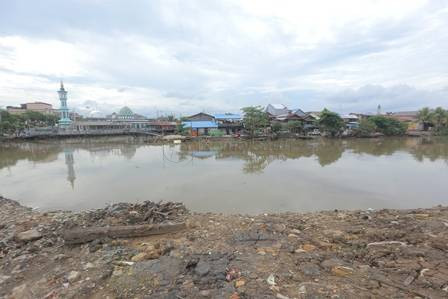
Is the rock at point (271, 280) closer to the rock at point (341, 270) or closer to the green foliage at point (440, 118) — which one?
the rock at point (341, 270)

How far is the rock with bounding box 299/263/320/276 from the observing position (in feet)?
10.4

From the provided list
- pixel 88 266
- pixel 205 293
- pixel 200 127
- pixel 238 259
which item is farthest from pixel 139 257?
pixel 200 127

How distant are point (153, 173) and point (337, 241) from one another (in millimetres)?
10443

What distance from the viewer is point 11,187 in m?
10.5

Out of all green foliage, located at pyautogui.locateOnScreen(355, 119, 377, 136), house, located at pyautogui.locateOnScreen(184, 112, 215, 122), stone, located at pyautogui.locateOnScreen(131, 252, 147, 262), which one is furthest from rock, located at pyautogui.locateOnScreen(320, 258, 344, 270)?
house, located at pyautogui.locateOnScreen(184, 112, 215, 122)

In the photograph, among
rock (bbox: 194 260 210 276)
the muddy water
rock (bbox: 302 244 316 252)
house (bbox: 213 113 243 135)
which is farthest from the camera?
house (bbox: 213 113 243 135)

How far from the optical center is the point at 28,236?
4.64 metres

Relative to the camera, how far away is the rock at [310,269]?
10.4 ft

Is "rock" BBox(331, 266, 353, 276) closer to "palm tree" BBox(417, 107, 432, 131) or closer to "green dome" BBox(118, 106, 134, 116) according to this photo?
"palm tree" BBox(417, 107, 432, 131)

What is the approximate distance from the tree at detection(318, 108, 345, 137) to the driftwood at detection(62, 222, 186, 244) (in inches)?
1267

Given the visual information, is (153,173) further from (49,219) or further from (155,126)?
(155,126)

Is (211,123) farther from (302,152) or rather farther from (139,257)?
(139,257)

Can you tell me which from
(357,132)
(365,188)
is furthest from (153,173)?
(357,132)

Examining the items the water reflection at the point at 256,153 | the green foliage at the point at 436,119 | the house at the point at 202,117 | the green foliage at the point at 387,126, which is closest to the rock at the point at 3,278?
the water reflection at the point at 256,153
